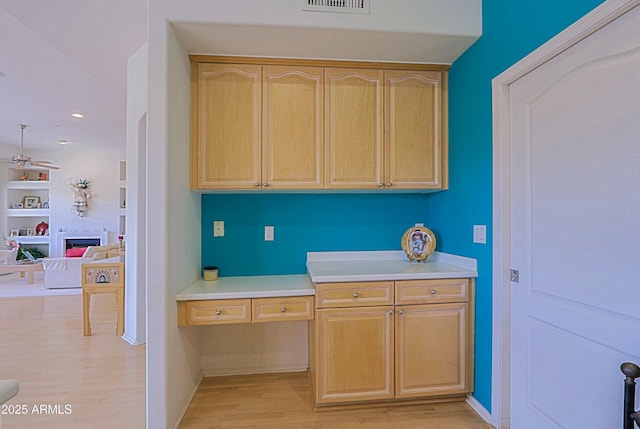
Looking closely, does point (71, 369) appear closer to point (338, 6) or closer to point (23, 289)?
point (338, 6)

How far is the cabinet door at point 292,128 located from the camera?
7.43 ft

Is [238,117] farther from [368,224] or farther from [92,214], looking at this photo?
[92,214]

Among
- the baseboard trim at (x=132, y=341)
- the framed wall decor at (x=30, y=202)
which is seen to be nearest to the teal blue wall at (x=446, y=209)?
the baseboard trim at (x=132, y=341)

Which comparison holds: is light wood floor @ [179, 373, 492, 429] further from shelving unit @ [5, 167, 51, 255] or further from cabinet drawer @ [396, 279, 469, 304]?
shelving unit @ [5, 167, 51, 255]

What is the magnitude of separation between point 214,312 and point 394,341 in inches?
46.2

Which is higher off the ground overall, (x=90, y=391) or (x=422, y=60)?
(x=422, y=60)

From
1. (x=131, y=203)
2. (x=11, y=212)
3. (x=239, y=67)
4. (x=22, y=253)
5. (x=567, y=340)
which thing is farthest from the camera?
(x=11, y=212)

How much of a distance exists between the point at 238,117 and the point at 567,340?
2.30 meters

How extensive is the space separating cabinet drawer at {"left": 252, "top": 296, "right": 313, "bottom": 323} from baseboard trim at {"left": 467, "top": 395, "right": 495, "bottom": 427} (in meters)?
1.21

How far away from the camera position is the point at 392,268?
2262mm

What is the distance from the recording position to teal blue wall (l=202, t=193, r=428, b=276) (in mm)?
2553

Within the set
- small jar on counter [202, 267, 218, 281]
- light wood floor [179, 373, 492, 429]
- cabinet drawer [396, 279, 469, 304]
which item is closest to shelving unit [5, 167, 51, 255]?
small jar on counter [202, 267, 218, 281]

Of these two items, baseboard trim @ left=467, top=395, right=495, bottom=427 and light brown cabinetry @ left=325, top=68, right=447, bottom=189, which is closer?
baseboard trim @ left=467, top=395, right=495, bottom=427

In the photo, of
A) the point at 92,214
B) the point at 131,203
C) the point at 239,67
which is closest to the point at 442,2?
the point at 239,67
